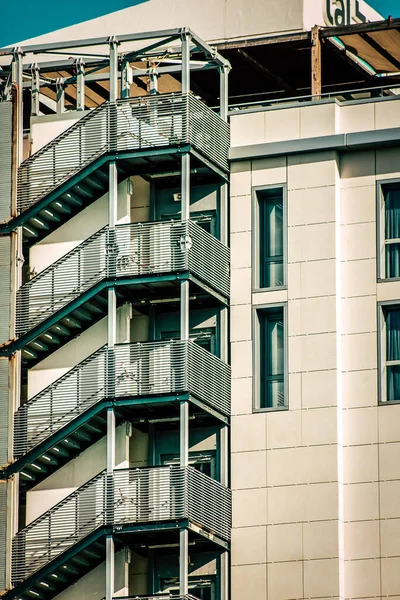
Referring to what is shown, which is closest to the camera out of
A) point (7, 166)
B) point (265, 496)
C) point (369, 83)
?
point (265, 496)

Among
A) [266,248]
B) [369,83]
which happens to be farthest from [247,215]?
[369,83]

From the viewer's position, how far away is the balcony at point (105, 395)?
6381 centimetres

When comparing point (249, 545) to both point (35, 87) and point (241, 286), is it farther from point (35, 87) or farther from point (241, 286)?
point (35, 87)

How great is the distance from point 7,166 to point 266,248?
9.29m

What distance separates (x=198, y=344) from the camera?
66.6 meters

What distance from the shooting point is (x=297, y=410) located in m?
64.3

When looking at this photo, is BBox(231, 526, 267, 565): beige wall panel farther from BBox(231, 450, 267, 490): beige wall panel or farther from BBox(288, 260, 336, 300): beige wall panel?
BBox(288, 260, 336, 300): beige wall panel

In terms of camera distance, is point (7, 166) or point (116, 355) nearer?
point (116, 355)

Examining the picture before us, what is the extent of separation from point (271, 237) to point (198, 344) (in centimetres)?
423

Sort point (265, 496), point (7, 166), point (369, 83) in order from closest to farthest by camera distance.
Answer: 1. point (265, 496)
2. point (7, 166)
3. point (369, 83)

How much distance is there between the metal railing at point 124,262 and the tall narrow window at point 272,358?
1.68 meters

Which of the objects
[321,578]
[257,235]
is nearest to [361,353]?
[257,235]

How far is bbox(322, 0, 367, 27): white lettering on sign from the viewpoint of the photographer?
245 feet

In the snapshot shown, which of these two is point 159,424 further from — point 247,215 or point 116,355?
point 247,215
